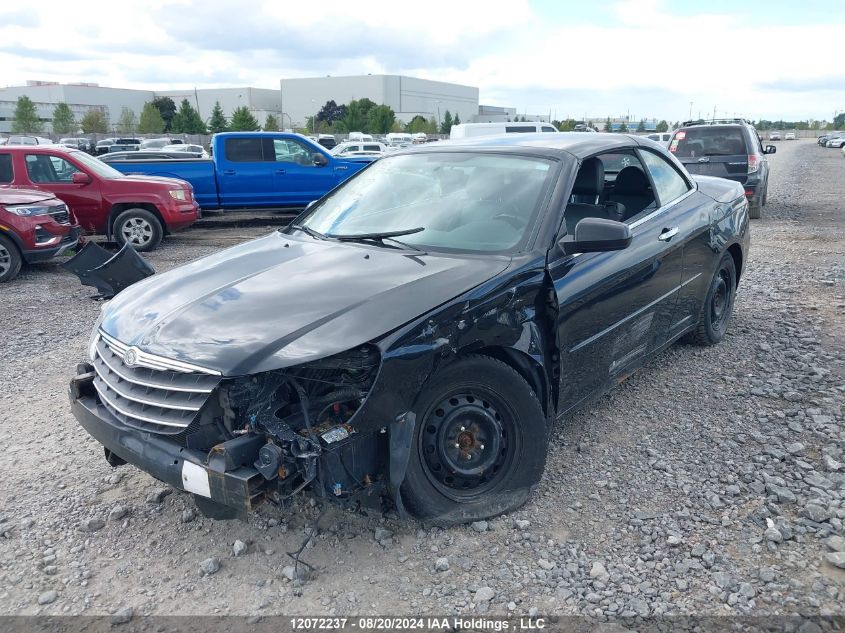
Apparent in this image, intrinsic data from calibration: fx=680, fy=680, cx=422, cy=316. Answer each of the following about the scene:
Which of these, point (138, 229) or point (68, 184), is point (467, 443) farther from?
point (68, 184)

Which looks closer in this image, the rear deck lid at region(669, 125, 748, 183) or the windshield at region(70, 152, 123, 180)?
the windshield at region(70, 152, 123, 180)

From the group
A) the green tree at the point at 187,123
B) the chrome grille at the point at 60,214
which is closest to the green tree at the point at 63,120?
the green tree at the point at 187,123

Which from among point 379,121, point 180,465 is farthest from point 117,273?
point 379,121

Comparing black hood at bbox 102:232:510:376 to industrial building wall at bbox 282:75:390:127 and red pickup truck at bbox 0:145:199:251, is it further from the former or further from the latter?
industrial building wall at bbox 282:75:390:127

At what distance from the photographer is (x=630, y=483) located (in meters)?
3.64

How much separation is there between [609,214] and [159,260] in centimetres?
780

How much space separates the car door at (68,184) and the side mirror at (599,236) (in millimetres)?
9494

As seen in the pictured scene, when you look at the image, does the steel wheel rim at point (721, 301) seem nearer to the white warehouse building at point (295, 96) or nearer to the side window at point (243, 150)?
the side window at point (243, 150)

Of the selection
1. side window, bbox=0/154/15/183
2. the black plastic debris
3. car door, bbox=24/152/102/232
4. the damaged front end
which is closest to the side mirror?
the damaged front end

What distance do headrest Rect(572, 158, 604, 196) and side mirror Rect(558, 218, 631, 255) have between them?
58cm

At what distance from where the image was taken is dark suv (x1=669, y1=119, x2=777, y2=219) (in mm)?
12852

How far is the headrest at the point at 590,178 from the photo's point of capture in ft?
13.5

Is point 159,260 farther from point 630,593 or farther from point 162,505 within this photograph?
point 630,593

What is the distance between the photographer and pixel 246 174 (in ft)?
44.5
